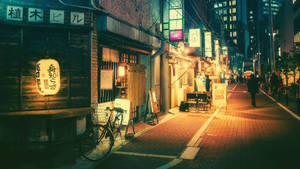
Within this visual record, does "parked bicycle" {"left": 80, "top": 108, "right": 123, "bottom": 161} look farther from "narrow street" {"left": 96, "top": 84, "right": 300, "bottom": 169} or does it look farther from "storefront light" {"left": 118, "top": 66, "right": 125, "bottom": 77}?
"storefront light" {"left": 118, "top": 66, "right": 125, "bottom": 77}

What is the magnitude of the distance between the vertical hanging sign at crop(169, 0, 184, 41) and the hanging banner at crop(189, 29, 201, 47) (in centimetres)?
653

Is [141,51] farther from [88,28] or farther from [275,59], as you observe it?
[275,59]

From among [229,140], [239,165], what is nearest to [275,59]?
[229,140]

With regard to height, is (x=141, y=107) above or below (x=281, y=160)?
above

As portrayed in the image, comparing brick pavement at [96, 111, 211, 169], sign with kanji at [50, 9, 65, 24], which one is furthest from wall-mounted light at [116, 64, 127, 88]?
sign with kanji at [50, 9, 65, 24]

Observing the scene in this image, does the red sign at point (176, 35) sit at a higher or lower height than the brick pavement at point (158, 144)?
higher

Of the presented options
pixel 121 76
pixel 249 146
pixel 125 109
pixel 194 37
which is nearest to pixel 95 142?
pixel 125 109

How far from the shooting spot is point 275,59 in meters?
26.5

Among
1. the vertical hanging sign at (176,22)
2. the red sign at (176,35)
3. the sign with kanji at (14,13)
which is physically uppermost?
the vertical hanging sign at (176,22)

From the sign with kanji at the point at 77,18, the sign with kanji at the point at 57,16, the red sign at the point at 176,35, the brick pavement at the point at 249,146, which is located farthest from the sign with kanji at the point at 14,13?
the red sign at the point at 176,35

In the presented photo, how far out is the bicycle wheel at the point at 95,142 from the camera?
6349 mm

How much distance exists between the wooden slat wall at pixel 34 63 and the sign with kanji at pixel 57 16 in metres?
0.30

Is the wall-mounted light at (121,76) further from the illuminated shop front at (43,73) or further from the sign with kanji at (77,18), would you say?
the sign with kanji at (77,18)

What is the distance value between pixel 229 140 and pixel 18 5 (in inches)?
322
